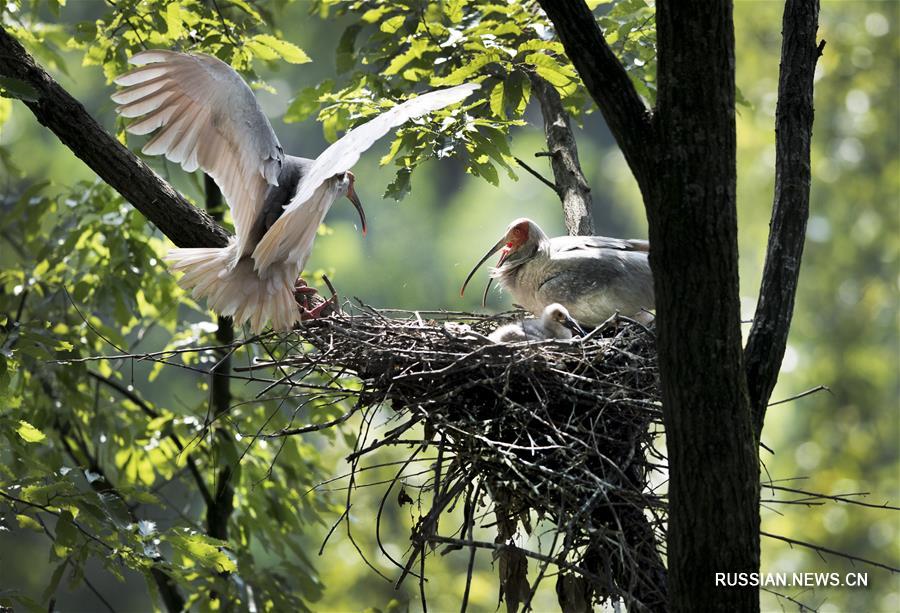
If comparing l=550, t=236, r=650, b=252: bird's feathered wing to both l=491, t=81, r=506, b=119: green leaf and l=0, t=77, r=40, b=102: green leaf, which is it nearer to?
l=491, t=81, r=506, b=119: green leaf

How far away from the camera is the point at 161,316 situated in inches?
263

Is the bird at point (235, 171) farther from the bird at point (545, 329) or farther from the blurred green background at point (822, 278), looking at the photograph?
the blurred green background at point (822, 278)

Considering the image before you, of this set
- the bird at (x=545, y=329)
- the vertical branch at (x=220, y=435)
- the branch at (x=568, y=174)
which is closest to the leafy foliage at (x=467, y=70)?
the branch at (x=568, y=174)

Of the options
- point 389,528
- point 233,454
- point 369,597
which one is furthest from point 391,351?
point 389,528

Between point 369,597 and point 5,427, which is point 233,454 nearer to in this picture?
point 5,427

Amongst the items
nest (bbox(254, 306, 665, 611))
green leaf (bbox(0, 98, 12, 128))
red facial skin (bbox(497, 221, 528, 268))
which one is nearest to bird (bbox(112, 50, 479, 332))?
nest (bbox(254, 306, 665, 611))

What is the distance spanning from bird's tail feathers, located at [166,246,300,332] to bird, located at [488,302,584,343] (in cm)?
85

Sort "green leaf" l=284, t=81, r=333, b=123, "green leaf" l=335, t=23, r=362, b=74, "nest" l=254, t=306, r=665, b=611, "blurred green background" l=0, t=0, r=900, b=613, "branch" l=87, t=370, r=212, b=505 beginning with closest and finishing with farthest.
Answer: "nest" l=254, t=306, r=665, b=611 → "green leaf" l=284, t=81, r=333, b=123 → "green leaf" l=335, t=23, r=362, b=74 → "branch" l=87, t=370, r=212, b=505 → "blurred green background" l=0, t=0, r=900, b=613

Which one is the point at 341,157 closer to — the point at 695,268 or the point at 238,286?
the point at 238,286

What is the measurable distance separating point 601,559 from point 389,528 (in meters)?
12.7

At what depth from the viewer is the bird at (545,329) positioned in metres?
4.51

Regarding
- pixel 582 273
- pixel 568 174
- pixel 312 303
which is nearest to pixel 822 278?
pixel 568 174

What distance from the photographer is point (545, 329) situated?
4.64 m

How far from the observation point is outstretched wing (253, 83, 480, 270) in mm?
3959
